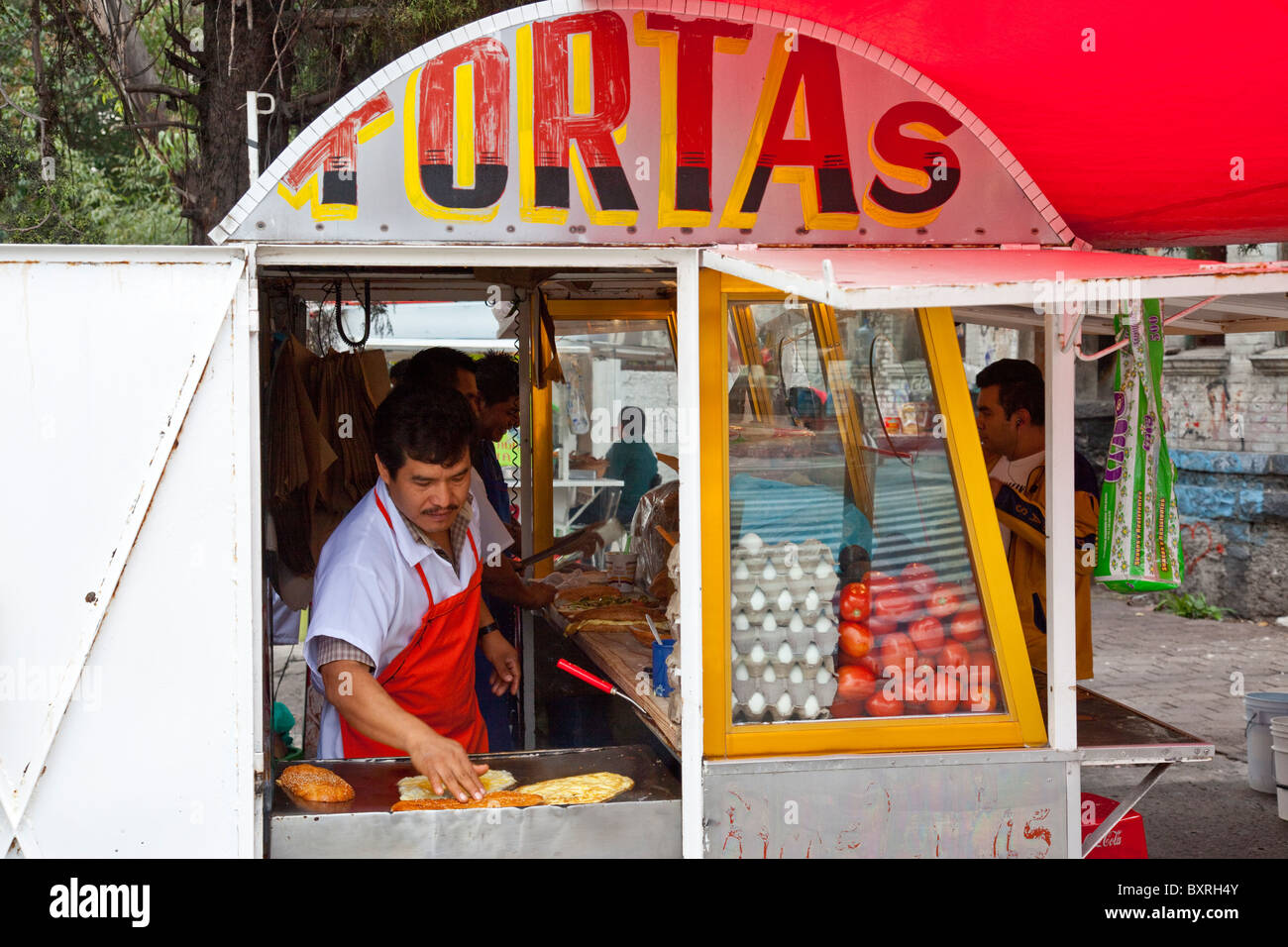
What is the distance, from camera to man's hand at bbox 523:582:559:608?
497 cm

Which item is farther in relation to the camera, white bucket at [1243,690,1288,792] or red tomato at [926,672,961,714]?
white bucket at [1243,690,1288,792]

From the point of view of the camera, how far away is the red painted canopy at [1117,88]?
9.96ft

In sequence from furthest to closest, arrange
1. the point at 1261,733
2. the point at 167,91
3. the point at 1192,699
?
the point at 1192,699, the point at 167,91, the point at 1261,733

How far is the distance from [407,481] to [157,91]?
156 inches

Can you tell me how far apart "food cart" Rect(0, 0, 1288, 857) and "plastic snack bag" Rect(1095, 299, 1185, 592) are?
1.20ft

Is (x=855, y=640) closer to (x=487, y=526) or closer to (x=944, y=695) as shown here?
(x=944, y=695)

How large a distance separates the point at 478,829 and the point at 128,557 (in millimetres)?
1139

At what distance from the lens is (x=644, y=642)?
14.9 ft

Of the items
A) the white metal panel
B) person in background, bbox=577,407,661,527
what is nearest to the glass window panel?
the white metal panel

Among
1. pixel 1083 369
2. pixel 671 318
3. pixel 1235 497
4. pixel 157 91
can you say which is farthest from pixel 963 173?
pixel 1083 369

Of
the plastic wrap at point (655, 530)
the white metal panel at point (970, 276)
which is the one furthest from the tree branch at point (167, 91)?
the white metal panel at point (970, 276)

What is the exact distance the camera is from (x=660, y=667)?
359 centimetres

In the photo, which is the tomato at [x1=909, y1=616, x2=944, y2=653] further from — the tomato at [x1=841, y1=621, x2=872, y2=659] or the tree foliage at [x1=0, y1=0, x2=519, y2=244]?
the tree foliage at [x1=0, y1=0, x2=519, y2=244]

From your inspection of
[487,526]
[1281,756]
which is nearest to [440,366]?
[487,526]
